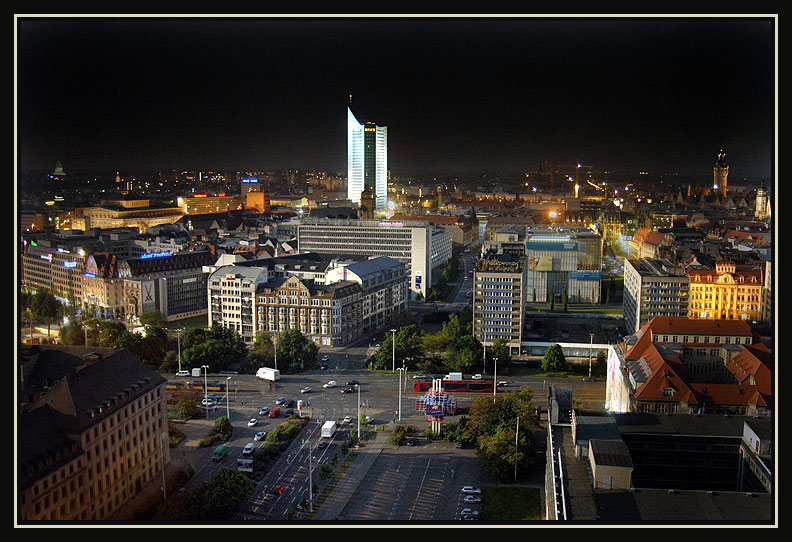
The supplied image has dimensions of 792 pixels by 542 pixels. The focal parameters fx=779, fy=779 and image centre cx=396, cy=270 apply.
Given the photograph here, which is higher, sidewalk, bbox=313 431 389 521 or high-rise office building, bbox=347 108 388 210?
high-rise office building, bbox=347 108 388 210

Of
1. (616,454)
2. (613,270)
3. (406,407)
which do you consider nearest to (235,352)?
(406,407)

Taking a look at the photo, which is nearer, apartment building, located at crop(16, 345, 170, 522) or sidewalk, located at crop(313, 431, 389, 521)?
apartment building, located at crop(16, 345, 170, 522)

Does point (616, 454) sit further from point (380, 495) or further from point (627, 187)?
point (627, 187)

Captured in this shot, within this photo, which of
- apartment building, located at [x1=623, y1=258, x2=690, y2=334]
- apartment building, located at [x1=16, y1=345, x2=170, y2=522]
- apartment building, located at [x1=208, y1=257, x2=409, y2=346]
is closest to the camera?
apartment building, located at [x1=16, y1=345, x2=170, y2=522]

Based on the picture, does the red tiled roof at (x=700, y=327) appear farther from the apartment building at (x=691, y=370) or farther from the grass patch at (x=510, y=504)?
the grass patch at (x=510, y=504)

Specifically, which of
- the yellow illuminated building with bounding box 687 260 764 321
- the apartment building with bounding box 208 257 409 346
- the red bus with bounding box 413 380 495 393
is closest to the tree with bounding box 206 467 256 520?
the red bus with bounding box 413 380 495 393

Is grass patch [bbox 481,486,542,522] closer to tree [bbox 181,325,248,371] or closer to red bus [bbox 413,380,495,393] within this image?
red bus [bbox 413,380,495,393]

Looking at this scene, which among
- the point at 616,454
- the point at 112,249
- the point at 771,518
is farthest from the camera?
the point at 112,249

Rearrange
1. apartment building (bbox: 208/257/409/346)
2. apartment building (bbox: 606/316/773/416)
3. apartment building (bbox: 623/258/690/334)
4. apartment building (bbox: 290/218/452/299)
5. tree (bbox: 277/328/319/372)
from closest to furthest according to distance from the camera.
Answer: apartment building (bbox: 606/316/773/416) < tree (bbox: 277/328/319/372) < apartment building (bbox: 623/258/690/334) < apartment building (bbox: 208/257/409/346) < apartment building (bbox: 290/218/452/299)
